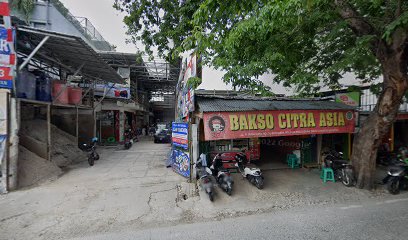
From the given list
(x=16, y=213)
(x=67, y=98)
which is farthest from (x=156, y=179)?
(x=67, y=98)

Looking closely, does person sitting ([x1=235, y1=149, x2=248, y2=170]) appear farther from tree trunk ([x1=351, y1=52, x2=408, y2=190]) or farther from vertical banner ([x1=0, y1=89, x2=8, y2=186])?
vertical banner ([x1=0, y1=89, x2=8, y2=186])

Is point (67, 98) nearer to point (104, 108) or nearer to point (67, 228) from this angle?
point (104, 108)

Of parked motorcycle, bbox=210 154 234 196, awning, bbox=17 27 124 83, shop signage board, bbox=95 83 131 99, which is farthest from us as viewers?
shop signage board, bbox=95 83 131 99

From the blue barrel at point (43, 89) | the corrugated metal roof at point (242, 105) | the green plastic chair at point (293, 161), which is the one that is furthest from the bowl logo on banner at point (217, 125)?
the blue barrel at point (43, 89)

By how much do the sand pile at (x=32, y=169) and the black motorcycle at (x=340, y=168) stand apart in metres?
9.80

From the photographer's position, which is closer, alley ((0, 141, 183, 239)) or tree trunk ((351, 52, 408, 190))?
alley ((0, 141, 183, 239))

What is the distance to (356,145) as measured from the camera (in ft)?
20.7

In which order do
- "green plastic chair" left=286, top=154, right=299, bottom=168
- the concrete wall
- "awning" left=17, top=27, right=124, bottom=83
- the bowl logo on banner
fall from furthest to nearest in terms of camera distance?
1. the concrete wall
2. "green plastic chair" left=286, top=154, right=299, bottom=168
3. "awning" left=17, top=27, right=124, bottom=83
4. the bowl logo on banner

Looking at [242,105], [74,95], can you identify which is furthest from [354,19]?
[74,95]

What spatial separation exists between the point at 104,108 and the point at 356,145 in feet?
51.3

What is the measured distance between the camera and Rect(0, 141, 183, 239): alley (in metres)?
4.00

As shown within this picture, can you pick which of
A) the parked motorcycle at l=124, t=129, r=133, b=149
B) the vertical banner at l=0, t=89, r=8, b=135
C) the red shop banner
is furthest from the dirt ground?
the parked motorcycle at l=124, t=129, r=133, b=149

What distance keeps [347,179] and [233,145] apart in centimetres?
398

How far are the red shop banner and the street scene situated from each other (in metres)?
0.03
